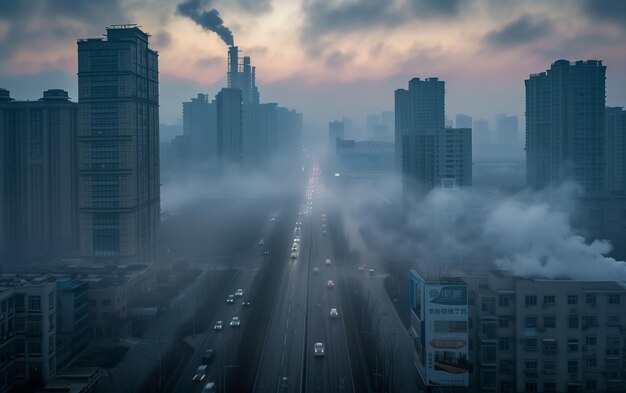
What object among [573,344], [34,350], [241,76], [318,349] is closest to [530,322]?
[573,344]

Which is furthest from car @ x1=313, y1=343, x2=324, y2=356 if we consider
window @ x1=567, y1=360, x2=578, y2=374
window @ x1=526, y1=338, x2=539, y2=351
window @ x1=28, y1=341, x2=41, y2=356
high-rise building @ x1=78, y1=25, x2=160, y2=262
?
high-rise building @ x1=78, y1=25, x2=160, y2=262

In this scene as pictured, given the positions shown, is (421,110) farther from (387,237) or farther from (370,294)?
(370,294)

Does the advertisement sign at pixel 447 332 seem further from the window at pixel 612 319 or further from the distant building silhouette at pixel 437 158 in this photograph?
the distant building silhouette at pixel 437 158

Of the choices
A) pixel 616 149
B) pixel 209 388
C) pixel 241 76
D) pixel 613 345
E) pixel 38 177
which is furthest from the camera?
pixel 241 76

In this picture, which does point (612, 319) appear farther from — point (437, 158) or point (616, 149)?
point (616, 149)

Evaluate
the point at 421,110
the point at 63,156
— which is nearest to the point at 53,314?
the point at 63,156

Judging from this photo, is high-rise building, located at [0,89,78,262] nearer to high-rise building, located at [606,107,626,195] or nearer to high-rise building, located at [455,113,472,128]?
high-rise building, located at [606,107,626,195]
